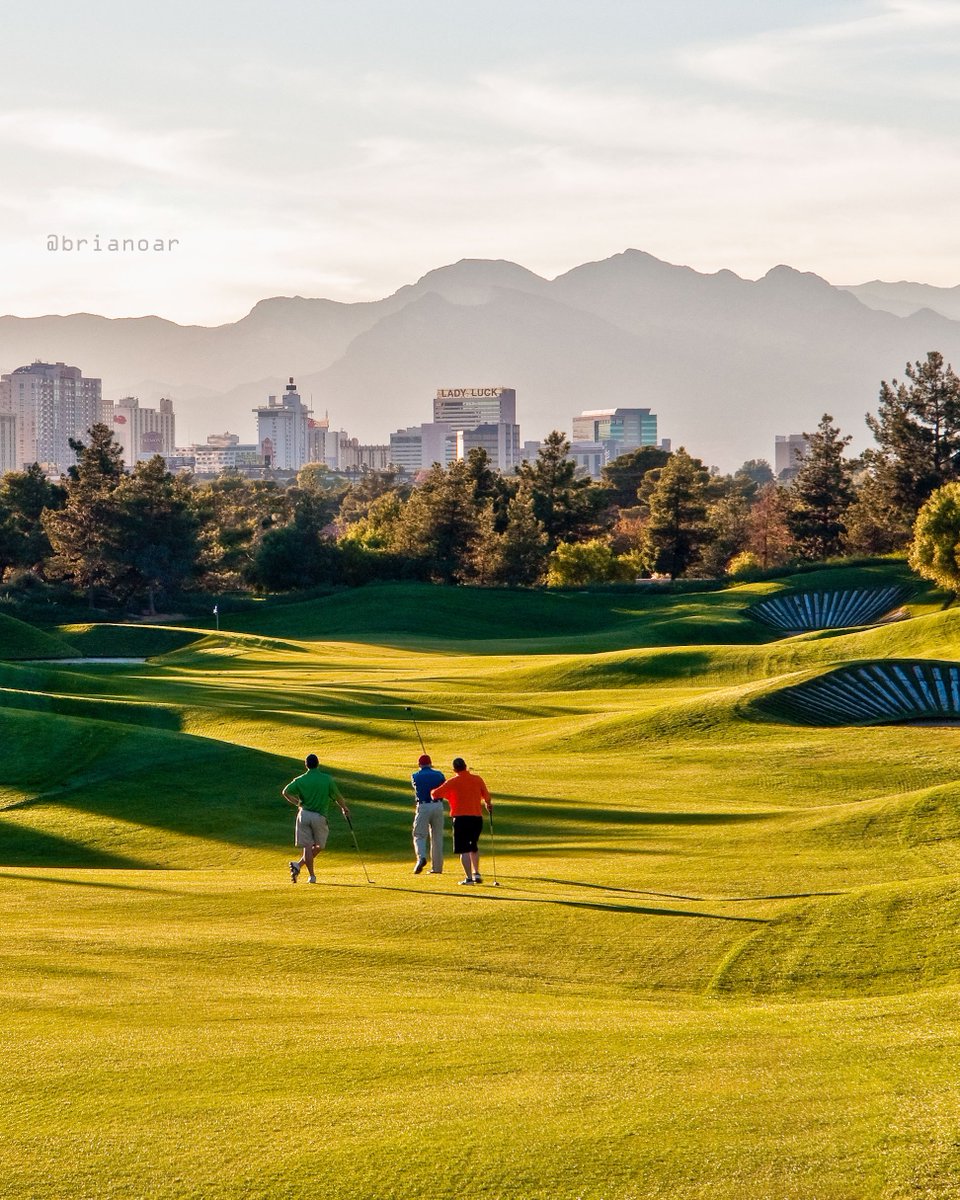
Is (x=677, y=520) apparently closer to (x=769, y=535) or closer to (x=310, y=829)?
(x=769, y=535)

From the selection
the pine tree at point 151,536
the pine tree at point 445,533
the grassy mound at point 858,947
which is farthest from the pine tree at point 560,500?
the grassy mound at point 858,947

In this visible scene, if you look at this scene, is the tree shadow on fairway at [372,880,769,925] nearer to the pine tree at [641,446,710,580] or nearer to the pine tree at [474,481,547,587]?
the pine tree at [474,481,547,587]

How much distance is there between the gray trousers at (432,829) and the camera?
67.9ft

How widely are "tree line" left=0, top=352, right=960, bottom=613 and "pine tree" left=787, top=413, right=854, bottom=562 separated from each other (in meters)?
0.12

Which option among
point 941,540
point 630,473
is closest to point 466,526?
point 941,540

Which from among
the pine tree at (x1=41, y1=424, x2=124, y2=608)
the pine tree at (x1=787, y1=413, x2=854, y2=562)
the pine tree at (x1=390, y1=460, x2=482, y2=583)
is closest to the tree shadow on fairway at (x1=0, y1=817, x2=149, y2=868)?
the pine tree at (x1=41, y1=424, x2=124, y2=608)

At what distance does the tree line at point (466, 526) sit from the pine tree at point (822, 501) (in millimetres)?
121

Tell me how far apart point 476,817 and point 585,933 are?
397cm

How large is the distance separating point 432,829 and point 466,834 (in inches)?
53.4

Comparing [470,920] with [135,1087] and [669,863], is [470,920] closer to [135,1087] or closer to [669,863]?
[669,863]

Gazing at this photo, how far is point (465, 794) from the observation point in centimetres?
1983

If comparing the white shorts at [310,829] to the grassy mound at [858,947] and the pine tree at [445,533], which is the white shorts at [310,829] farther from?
the pine tree at [445,533]

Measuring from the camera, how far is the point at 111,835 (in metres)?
25.5

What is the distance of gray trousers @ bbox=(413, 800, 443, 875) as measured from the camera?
20.7m
